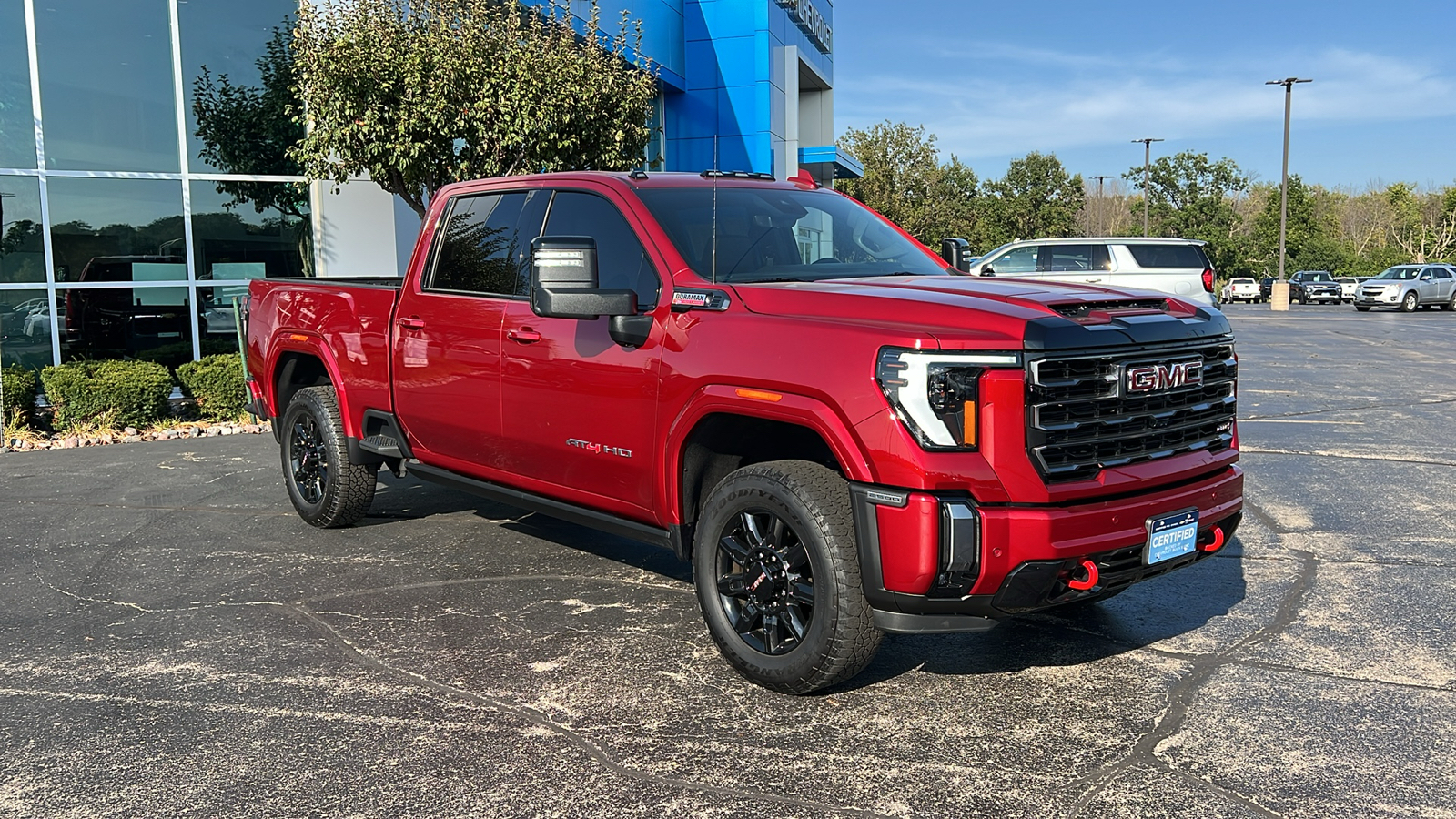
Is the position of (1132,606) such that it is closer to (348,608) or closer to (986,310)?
(986,310)

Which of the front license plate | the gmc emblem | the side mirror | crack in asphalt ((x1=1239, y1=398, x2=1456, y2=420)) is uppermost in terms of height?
the side mirror

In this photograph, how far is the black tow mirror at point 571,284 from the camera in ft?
14.9

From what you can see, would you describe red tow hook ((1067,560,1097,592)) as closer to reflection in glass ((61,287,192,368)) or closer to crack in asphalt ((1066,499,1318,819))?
crack in asphalt ((1066,499,1318,819))

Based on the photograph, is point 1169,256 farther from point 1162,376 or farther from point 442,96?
point 1162,376

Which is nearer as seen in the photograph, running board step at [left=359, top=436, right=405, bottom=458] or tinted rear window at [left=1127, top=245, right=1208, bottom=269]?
running board step at [left=359, top=436, right=405, bottom=458]

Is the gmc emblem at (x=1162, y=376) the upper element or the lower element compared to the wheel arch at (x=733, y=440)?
upper

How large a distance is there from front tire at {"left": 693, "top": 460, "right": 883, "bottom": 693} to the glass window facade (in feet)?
35.4

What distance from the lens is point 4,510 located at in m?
7.97

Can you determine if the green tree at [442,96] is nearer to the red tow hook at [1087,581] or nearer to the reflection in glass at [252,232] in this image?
the reflection in glass at [252,232]

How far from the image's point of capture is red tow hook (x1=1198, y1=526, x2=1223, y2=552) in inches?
174

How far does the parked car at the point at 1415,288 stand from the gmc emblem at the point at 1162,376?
44.7 metres

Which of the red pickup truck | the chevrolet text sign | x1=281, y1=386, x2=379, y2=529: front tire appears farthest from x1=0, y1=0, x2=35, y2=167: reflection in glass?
the chevrolet text sign

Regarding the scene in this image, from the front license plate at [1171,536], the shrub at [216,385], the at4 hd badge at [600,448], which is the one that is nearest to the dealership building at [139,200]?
the shrub at [216,385]

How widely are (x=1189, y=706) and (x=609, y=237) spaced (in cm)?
306
